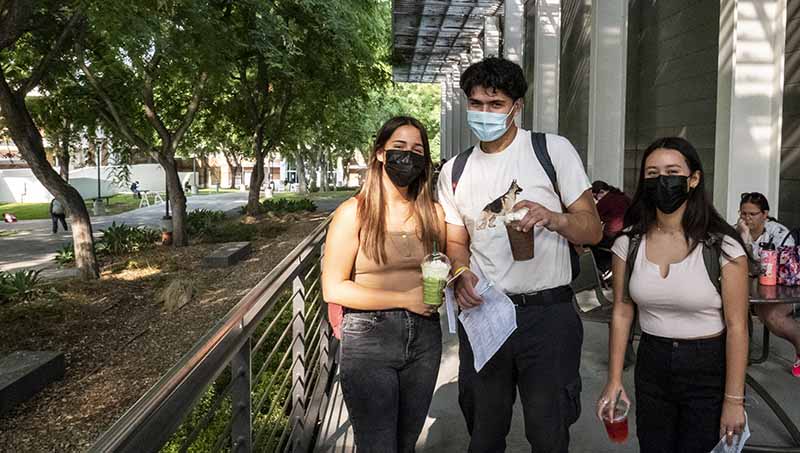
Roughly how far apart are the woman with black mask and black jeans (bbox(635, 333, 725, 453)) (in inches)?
33.3

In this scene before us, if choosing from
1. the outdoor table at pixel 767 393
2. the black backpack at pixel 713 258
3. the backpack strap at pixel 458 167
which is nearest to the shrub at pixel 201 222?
the outdoor table at pixel 767 393

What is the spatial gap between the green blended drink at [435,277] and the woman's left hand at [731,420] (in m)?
1.08

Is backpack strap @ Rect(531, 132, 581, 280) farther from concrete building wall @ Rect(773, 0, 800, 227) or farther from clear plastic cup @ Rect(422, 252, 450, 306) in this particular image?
concrete building wall @ Rect(773, 0, 800, 227)

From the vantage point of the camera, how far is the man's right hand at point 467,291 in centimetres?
241

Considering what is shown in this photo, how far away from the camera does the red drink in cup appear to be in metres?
2.48

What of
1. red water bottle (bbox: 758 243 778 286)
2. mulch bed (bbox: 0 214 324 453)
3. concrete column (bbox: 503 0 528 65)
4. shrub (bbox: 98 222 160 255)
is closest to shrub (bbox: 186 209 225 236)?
shrub (bbox: 98 222 160 255)

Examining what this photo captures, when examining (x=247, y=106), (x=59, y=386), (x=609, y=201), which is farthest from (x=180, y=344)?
(x=247, y=106)

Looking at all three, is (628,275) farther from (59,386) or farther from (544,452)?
(59,386)

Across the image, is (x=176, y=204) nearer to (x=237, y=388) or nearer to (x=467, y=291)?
(x=237, y=388)

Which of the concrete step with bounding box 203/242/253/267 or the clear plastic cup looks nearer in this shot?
the clear plastic cup

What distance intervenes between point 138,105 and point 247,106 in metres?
4.89

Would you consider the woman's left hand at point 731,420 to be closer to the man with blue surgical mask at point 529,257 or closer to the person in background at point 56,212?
the man with blue surgical mask at point 529,257

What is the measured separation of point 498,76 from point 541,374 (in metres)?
1.14

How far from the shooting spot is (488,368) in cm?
250
